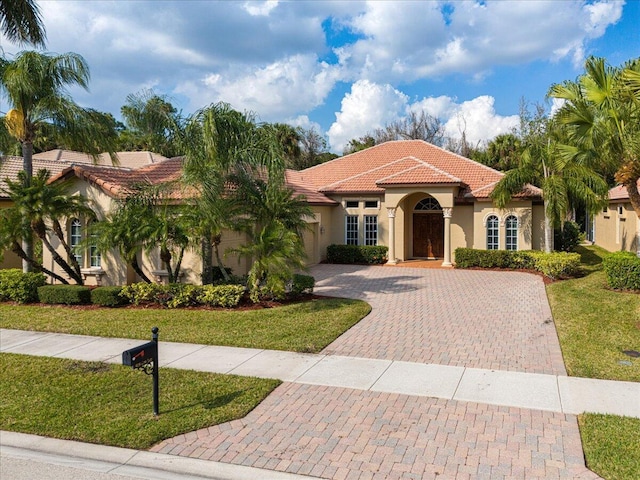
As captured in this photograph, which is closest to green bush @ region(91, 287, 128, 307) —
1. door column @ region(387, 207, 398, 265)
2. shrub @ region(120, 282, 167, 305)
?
shrub @ region(120, 282, 167, 305)

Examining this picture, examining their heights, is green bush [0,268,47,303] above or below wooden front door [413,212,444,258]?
below

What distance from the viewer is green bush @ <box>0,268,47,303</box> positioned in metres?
14.7

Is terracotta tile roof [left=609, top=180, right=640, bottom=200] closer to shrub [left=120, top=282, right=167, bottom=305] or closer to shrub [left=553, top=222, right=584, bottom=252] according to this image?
shrub [left=553, top=222, right=584, bottom=252]

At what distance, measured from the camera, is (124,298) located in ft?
46.9

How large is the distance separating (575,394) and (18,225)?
568 inches

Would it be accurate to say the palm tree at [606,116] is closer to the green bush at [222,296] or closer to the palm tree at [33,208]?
the green bush at [222,296]

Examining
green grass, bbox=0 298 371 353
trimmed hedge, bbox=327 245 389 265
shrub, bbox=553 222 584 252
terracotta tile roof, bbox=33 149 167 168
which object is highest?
terracotta tile roof, bbox=33 149 167 168

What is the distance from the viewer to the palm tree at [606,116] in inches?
504

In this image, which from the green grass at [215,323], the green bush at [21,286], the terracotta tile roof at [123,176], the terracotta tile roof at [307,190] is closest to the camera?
the green grass at [215,323]

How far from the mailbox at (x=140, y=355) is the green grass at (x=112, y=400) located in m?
0.81

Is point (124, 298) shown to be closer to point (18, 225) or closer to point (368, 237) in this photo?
point (18, 225)

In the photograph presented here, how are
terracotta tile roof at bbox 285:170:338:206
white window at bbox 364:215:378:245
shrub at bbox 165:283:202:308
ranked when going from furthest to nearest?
white window at bbox 364:215:378:245 → terracotta tile roof at bbox 285:170:338:206 → shrub at bbox 165:283:202:308

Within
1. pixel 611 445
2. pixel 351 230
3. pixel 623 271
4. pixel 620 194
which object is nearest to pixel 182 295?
pixel 611 445

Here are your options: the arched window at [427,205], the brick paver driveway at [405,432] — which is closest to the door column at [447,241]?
the arched window at [427,205]
